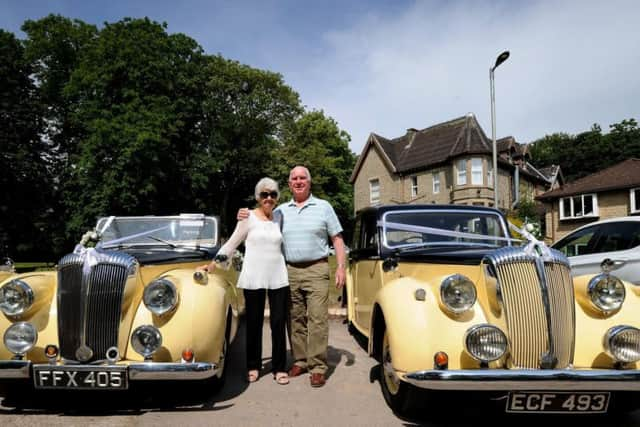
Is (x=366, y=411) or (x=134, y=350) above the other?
(x=134, y=350)

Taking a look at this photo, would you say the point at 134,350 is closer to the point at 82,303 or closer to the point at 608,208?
the point at 82,303

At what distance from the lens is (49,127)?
88.6 feet

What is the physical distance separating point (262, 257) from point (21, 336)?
1.92 metres

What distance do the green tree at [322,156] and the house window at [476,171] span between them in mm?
10292

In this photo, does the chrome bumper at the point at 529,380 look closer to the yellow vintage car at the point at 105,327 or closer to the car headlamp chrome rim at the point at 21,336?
the yellow vintage car at the point at 105,327

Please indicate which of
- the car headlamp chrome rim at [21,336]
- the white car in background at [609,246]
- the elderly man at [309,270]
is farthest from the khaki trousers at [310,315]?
the white car in background at [609,246]

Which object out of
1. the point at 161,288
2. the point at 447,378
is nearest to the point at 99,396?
the point at 161,288

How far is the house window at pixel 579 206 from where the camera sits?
2456cm

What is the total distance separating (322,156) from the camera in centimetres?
3506

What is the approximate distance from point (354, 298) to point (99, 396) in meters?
3.21

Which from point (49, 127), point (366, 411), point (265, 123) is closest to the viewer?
point (366, 411)

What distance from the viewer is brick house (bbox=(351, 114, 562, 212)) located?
27.4m

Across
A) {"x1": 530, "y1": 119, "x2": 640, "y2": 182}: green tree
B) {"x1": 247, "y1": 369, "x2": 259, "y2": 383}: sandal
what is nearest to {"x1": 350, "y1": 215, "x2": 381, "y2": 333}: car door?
{"x1": 247, "y1": 369, "x2": 259, "y2": 383}: sandal

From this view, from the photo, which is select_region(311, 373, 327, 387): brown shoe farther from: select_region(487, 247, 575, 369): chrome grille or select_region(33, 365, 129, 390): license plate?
select_region(487, 247, 575, 369): chrome grille
